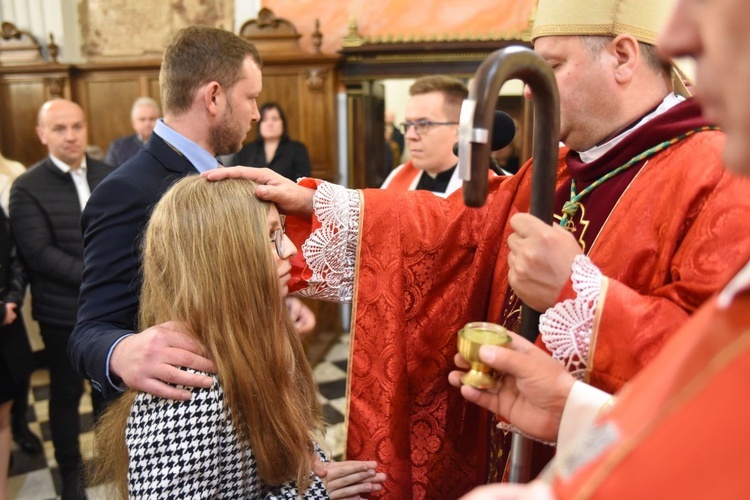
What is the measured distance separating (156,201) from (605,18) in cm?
130

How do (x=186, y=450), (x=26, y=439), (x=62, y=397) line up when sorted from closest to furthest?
(x=186, y=450) < (x=62, y=397) < (x=26, y=439)

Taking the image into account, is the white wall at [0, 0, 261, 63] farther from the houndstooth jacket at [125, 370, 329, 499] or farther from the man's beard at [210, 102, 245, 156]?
the houndstooth jacket at [125, 370, 329, 499]

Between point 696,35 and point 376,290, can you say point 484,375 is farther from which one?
point 376,290

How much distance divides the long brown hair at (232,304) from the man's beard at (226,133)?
64 centimetres

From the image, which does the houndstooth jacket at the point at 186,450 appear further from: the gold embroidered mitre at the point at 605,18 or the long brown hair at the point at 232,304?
the gold embroidered mitre at the point at 605,18

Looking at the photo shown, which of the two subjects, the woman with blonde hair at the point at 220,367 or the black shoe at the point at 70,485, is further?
the black shoe at the point at 70,485

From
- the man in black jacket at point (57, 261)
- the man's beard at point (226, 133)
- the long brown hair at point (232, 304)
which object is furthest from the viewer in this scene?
the man in black jacket at point (57, 261)

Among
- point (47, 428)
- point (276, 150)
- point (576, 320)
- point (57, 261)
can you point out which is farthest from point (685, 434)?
point (276, 150)

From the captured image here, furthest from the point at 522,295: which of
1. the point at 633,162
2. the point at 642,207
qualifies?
the point at 633,162

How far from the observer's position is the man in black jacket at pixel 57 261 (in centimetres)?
331

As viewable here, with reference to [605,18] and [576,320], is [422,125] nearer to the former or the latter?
[605,18]

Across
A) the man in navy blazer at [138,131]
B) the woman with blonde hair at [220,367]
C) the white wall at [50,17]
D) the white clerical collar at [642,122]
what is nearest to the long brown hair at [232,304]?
the woman with blonde hair at [220,367]

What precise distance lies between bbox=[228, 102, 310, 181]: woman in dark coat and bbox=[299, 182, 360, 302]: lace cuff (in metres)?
3.56

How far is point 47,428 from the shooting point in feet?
13.9
